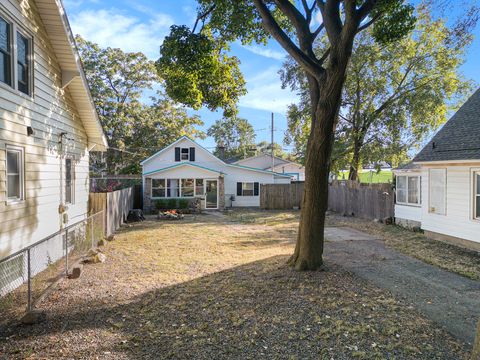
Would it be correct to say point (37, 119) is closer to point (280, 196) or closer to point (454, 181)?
point (454, 181)

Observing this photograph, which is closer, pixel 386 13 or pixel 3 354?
pixel 3 354

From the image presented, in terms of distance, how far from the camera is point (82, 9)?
1105 cm

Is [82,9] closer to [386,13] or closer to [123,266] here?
[123,266]

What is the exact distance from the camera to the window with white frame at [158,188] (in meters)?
24.1

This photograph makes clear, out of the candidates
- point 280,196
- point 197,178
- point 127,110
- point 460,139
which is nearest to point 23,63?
point 460,139

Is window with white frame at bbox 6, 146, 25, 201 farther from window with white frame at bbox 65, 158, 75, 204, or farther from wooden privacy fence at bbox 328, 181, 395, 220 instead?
wooden privacy fence at bbox 328, 181, 395, 220

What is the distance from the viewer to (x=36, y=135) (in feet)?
24.2

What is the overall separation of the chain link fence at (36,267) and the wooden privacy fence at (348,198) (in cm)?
1389

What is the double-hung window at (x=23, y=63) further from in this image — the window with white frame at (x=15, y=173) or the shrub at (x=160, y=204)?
the shrub at (x=160, y=204)

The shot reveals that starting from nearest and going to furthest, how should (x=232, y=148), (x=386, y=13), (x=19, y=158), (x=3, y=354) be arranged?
(x=3, y=354) < (x=19, y=158) < (x=386, y=13) < (x=232, y=148)

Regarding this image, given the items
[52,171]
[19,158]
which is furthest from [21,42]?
[52,171]

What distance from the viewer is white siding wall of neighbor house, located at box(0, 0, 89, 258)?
6078 millimetres

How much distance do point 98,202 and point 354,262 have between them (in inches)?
346

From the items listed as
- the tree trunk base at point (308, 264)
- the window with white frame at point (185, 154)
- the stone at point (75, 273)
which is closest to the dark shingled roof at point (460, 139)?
the tree trunk base at point (308, 264)
